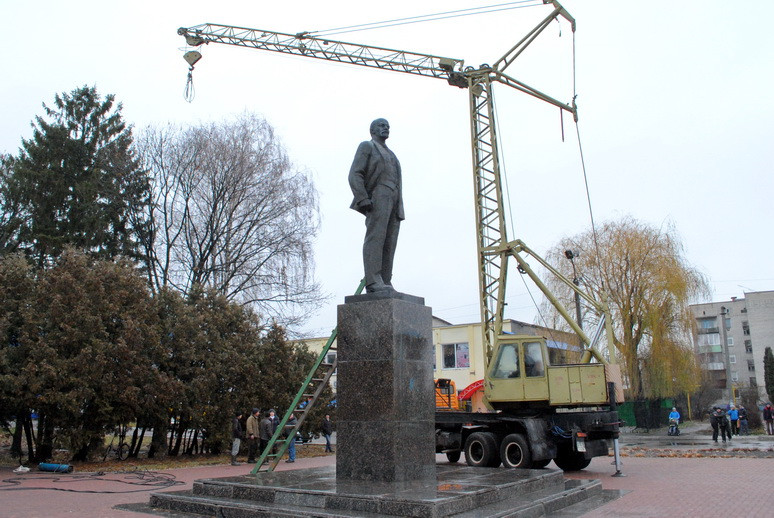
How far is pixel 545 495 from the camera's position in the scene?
9.02 m

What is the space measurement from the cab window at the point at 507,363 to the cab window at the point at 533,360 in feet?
0.69

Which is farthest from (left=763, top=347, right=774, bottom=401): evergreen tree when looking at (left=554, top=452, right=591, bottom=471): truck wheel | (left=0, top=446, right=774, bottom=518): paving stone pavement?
(left=554, top=452, right=591, bottom=471): truck wheel

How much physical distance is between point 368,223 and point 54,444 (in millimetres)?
12041

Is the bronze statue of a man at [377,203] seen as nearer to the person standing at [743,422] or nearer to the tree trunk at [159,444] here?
the tree trunk at [159,444]

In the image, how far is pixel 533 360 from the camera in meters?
15.6

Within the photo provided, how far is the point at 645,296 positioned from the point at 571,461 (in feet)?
59.0

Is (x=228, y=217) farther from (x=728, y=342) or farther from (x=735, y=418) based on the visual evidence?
(x=728, y=342)

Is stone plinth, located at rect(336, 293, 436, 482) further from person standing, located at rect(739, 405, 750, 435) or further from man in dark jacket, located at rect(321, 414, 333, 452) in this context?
person standing, located at rect(739, 405, 750, 435)

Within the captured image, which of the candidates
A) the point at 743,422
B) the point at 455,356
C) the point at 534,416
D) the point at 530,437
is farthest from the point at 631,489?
the point at 455,356

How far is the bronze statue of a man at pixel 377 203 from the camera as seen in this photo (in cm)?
1001

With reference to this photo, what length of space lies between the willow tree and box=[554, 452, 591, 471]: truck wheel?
52.2ft

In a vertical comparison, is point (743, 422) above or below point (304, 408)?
below

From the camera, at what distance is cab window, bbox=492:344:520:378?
15734mm

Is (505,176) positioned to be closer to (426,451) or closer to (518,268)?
(518,268)
